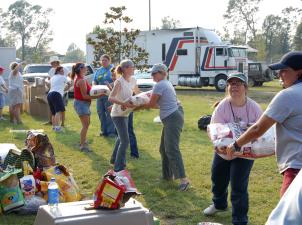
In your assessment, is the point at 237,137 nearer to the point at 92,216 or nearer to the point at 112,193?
the point at 112,193

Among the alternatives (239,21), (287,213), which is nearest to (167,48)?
(287,213)

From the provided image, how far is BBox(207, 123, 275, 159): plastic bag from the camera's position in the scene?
4.65m

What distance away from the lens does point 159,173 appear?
7574 millimetres

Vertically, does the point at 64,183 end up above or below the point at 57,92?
below

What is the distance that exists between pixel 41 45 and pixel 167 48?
2373 inches

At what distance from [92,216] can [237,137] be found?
1.83 metres

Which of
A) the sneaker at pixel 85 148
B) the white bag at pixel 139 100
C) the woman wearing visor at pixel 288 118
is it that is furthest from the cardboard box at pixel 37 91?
the woman wearing visor at pixel 288 118

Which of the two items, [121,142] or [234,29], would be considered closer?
[121,142]

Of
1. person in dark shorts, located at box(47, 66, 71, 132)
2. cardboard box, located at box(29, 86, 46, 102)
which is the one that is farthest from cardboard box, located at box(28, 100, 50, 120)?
person in dark shorts, located at box(47, 66, 71, 132)

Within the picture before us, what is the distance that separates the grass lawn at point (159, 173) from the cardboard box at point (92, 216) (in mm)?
1793

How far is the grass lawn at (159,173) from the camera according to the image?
5.68 m

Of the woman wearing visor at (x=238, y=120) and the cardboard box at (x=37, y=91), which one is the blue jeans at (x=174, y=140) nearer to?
→ the woman wearing visor at (x=238, y=120)

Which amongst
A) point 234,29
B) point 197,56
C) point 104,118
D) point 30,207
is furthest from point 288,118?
point 234,29

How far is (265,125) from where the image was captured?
152 inches
